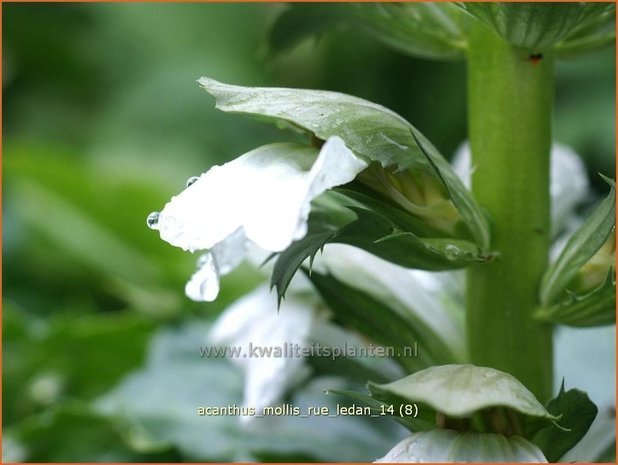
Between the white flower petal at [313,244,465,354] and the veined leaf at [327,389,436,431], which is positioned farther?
the white flower petal at [313,244,465,354]

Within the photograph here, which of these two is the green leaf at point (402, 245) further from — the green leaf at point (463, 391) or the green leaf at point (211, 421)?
the green leaf at point (211, 421)

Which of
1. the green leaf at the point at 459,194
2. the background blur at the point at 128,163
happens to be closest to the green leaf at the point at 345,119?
the green leaf at the point at 459,194

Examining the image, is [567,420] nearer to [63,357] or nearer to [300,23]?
[300,23]

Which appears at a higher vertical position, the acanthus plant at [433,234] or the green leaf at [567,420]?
the acanthus plant at [433,234]

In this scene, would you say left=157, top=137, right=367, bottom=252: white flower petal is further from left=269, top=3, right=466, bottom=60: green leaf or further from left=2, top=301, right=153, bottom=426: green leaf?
left=2, top=301, right=153, bottom=426: green leaf

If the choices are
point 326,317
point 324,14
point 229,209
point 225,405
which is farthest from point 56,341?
point 229,209

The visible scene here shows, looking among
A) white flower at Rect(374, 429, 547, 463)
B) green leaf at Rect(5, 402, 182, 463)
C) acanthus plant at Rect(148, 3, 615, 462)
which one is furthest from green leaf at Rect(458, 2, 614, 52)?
green leaf at Rect(5, 402, 182, 463)

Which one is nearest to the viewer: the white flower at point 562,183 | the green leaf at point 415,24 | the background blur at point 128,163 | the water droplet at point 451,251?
the water droplet at point 451,251

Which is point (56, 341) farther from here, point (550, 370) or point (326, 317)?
point (550, 370)
